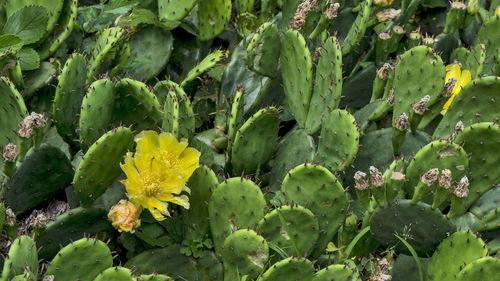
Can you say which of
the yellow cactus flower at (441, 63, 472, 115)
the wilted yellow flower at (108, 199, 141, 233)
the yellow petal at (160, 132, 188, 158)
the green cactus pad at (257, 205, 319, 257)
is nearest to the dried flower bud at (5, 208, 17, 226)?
the wilted yellow flower at (108, 199, 141, 233)

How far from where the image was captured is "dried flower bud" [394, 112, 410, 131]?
2301 mm

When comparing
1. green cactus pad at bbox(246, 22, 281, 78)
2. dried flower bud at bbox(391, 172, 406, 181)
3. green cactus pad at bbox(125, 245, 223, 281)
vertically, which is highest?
green cactus pad at bbox(246, 22, 281, 78)

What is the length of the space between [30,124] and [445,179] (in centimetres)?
127

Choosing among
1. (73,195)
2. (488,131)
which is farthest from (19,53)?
(488,131)

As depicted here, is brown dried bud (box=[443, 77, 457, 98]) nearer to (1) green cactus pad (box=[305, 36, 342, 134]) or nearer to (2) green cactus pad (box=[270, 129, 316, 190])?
(1) green cactus pad (box=[305, 36, 342, 134])

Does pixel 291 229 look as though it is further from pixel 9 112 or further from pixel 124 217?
pixel 9 112

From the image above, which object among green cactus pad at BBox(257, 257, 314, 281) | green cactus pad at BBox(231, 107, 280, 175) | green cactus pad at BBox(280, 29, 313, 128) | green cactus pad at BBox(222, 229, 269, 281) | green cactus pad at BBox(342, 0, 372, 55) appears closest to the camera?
green cactus pad at BBox(257, 257, 314, 281)

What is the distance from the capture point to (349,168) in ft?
8.35

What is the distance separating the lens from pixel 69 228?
2275 millimetres

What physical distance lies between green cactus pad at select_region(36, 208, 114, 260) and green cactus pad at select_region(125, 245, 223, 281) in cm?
17

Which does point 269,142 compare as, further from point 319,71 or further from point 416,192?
point 416,192

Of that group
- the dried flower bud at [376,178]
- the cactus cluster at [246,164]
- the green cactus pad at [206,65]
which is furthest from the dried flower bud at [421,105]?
the green cactus pad at [206,65]

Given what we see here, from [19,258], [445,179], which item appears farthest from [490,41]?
[19,258]

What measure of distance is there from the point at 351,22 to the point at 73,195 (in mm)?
1483
